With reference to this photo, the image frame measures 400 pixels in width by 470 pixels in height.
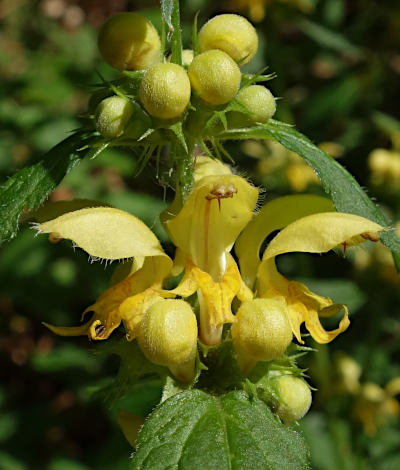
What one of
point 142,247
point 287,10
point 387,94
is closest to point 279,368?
point 142,247

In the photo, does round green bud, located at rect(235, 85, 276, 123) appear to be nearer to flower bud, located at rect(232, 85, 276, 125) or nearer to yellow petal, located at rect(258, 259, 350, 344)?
flower bud, located at rect(232, 85, 276, 125)

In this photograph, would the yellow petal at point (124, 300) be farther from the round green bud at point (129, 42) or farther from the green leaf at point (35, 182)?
the round green bud at point (129, 42)

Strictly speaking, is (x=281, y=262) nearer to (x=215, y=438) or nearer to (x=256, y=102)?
(x=256, y=102)

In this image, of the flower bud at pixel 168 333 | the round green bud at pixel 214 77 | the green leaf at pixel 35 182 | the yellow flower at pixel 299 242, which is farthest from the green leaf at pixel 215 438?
the round green bud at pixel 214 77

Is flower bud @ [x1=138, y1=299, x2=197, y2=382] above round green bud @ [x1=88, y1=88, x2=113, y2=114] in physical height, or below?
below

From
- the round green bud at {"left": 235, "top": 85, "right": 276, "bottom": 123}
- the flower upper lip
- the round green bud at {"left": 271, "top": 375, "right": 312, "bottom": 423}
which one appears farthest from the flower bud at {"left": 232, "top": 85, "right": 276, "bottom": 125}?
the round green bud at {"left": 271, "top": 375, "right": 312, "bottom": 423}
